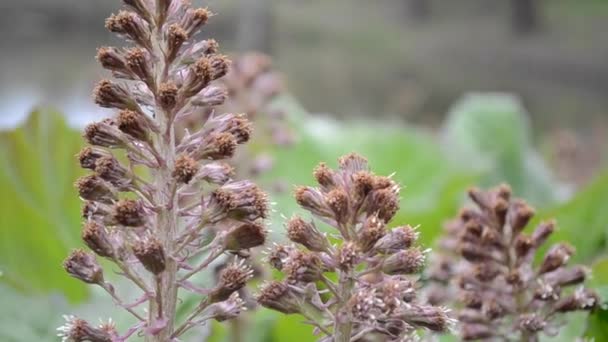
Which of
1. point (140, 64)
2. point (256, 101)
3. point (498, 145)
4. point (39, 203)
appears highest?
point (498, 145)

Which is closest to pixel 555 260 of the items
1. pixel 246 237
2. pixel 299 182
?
pixel 246 237

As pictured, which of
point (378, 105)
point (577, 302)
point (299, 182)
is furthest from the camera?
point (378, 105)

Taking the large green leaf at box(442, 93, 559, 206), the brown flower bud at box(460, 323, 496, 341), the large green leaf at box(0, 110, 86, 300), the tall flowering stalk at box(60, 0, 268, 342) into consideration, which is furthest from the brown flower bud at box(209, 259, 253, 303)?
the large green leaf at box(442, 93, 559, 206)

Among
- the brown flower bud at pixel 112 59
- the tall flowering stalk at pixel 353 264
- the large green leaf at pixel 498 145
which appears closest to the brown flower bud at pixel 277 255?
the tall flowering stalk at pixel 353 264

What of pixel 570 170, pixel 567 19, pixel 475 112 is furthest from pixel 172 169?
pixel 567 19

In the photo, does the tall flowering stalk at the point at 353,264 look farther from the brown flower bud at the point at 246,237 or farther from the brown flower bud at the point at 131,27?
the brown flower bud at the point at 131,27

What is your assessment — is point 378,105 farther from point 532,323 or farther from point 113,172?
point 113,172

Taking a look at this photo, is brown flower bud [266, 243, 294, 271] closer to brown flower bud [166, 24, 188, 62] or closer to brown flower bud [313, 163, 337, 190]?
brown flower bud [313, 163, 337, 190]

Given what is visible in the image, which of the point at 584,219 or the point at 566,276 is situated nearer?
the point at 566,276
